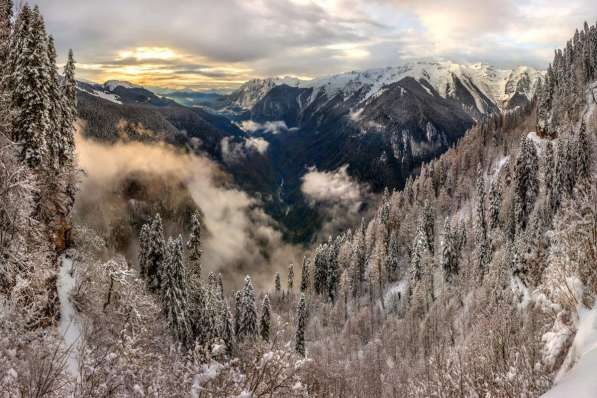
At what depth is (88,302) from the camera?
31.9m

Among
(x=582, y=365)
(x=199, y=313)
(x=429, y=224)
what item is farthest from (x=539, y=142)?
(x=582, y=365)

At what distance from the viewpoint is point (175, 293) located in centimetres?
4759

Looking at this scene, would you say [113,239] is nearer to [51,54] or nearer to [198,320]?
[198,320]

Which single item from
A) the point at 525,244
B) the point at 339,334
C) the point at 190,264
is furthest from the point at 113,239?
the point at 525,244

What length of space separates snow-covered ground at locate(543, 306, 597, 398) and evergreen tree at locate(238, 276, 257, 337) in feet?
212

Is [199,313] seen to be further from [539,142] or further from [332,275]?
[539,142]

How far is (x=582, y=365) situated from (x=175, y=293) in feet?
146

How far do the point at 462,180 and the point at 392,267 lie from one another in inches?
2154

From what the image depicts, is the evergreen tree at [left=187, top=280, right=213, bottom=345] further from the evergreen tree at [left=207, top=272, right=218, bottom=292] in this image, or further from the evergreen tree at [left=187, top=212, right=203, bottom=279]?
the evergreen tree at [left=187, top=212, right=203, bottom=279]

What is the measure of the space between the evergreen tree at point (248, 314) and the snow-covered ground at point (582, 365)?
64523mm

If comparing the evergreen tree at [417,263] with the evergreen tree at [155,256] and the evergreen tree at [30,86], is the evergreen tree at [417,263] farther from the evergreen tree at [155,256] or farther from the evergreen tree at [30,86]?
the evergreen tree at [30,86]

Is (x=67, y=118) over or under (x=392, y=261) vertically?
over

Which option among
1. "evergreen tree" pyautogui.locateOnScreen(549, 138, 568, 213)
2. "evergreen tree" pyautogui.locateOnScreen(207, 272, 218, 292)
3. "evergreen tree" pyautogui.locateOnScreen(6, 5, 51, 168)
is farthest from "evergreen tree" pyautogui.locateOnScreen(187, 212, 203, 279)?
"evergreen tree" pyautogui.locateOnScreen(549, 138, 568, 213)

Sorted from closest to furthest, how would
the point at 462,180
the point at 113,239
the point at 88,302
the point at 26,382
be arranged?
1. the point at 26,382
2. the point at 88,302
3. the point at 462,180
4. the point at 113,239
